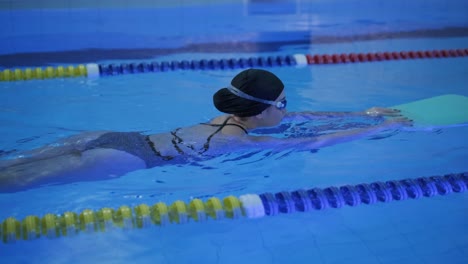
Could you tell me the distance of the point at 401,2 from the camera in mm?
9688

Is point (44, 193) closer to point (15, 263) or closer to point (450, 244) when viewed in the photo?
point (15, 263)

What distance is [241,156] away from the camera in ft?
11.7

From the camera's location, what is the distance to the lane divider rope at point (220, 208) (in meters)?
2.62

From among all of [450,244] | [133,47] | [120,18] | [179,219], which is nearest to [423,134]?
[450,244]

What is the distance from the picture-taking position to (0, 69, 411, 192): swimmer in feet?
9.80

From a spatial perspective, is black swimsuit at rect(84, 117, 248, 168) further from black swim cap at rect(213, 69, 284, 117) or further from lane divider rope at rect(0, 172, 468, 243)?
lane divider rope at rect(0, 172, 468, 243)

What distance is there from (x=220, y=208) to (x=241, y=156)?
826mm

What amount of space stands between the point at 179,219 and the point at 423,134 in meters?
2.14

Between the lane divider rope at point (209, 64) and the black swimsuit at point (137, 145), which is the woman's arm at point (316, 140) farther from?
the lane divider rope at point (209, 64)

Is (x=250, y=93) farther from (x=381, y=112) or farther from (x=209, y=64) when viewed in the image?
(x=209, y=64)

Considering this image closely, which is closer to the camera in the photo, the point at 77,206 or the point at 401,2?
the point at 77,206

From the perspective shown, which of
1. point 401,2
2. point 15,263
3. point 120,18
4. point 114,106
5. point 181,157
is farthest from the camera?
point 401,2

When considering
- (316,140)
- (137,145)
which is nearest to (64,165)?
(137,145)

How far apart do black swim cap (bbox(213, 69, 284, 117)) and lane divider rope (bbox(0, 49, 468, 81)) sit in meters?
2.42
